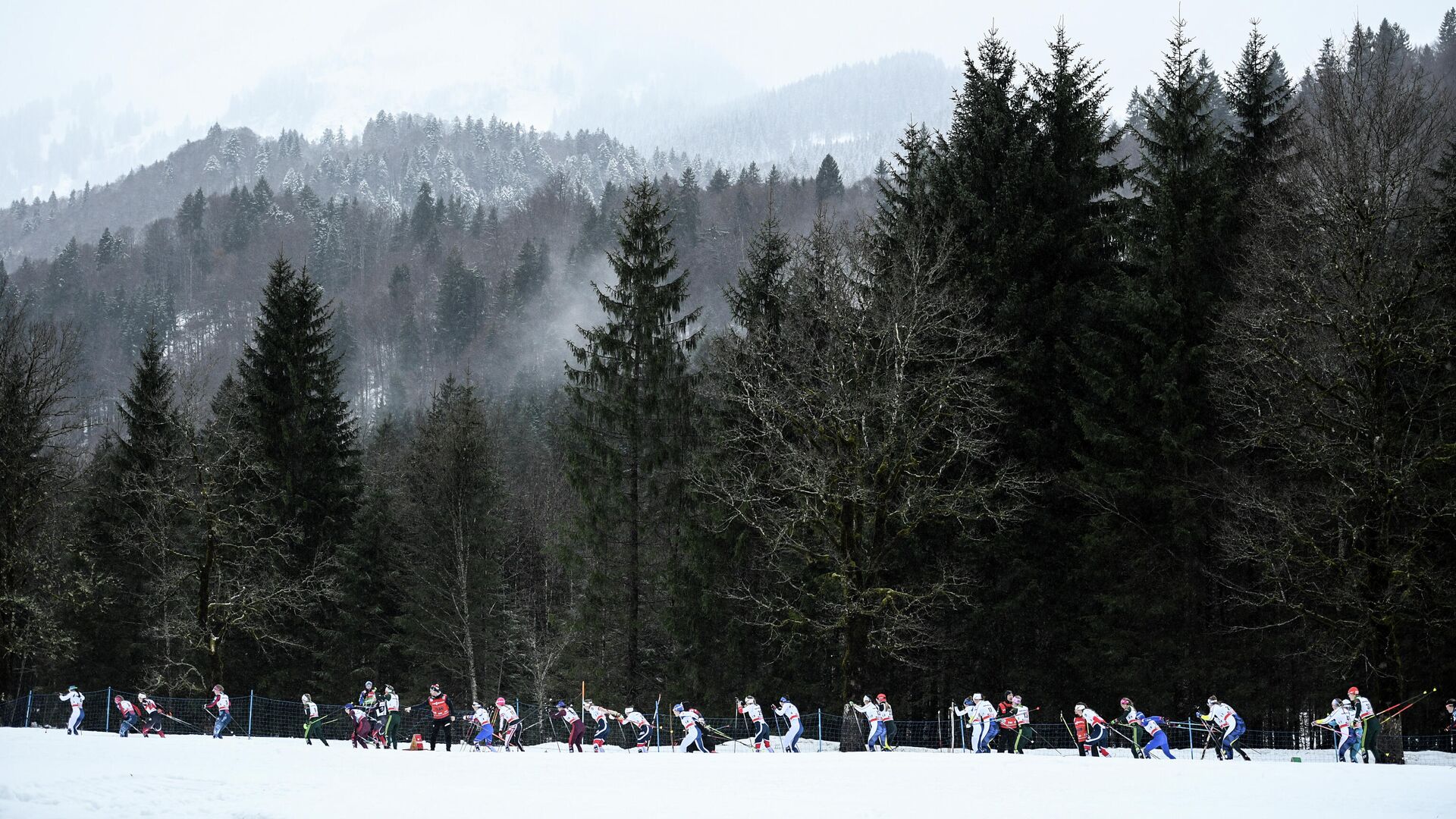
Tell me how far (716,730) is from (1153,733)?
11547 mm

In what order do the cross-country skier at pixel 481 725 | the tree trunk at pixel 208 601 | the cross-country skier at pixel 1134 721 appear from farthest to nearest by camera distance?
the tree trunk at pixel 208 601 → the cross-country skier at pixel 481 725 → the cross-country skier at pixel 1134 721

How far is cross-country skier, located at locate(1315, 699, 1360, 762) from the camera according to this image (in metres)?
21.9

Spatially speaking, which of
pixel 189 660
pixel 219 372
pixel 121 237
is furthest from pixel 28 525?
pixel 121 237

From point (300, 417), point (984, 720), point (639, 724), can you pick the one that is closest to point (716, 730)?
point (639, 724)

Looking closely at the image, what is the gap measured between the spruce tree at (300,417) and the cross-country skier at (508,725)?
13.6 m

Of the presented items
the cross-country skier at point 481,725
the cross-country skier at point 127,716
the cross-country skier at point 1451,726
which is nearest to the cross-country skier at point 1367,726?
the cross-country skier at point 1451,726

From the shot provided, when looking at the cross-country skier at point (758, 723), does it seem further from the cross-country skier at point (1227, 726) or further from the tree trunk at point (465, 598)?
the tree trunk at point (465, 598)

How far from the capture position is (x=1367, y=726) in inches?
869

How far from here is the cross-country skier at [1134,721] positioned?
23469 mm

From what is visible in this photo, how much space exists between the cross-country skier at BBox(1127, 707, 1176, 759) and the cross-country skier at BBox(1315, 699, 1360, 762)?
2984 mm

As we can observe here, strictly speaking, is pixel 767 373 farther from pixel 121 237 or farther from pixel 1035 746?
pixel 121 237

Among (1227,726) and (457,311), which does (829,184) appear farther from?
(1227,726)

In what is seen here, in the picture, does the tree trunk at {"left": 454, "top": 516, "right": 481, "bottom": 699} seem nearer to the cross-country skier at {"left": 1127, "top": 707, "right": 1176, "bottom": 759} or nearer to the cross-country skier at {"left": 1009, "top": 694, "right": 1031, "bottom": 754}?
the cross-country skier at {"left": 1009, "top": 694, "right": 1031, "bottom": 754}

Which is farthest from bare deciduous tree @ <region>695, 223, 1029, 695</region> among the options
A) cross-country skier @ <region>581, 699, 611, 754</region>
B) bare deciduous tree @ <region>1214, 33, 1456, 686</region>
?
bare deciduous tree @ <region>1214, 33, 1456, 686</region>
